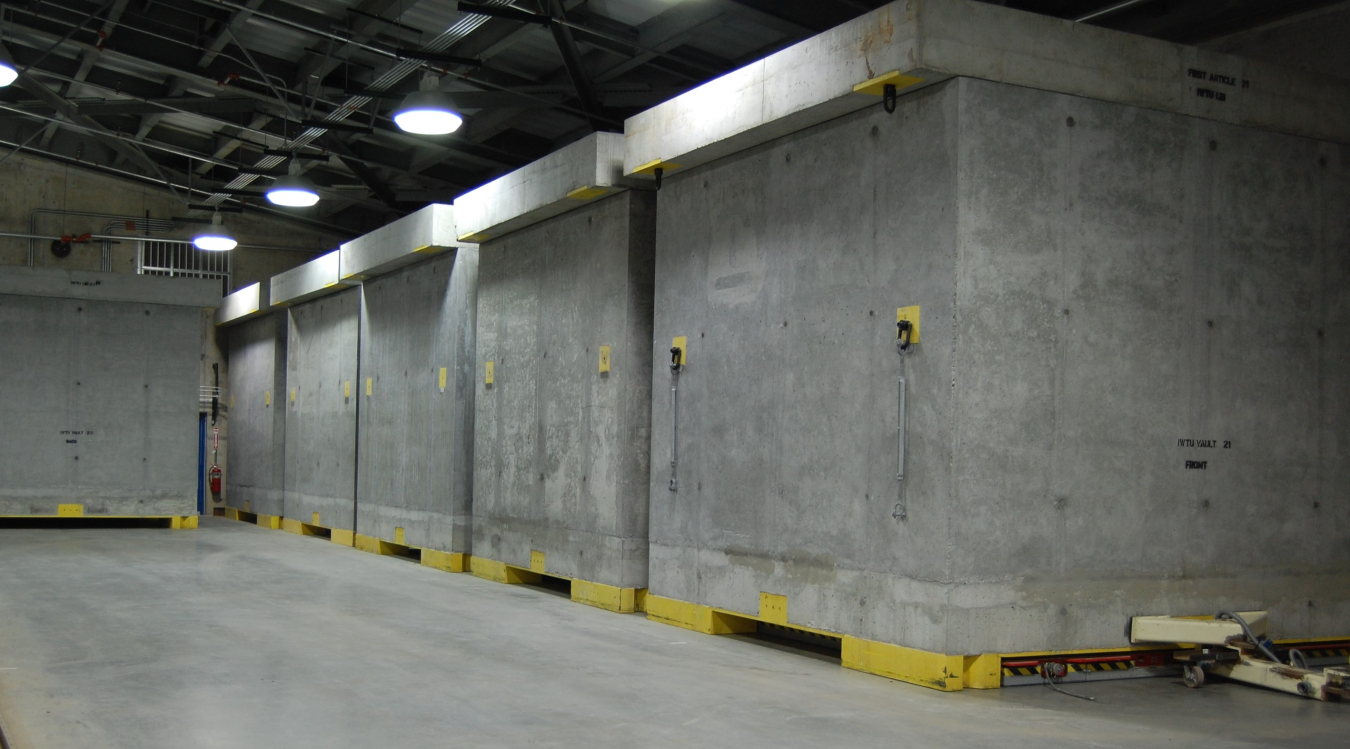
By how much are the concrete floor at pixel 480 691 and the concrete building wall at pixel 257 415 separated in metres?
11.2

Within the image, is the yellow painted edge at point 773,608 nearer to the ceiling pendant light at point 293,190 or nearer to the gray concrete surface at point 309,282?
the ceiling pendant light at point 293,190

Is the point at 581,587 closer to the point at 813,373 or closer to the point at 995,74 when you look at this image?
the point at 813,373

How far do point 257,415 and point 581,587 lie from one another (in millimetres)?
14197

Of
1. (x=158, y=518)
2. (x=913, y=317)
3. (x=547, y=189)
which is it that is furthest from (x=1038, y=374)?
(x=158, y=518)

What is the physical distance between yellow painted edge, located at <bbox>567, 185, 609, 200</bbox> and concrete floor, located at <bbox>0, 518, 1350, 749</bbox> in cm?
394

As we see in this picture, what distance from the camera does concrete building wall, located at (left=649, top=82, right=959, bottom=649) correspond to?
291 inches

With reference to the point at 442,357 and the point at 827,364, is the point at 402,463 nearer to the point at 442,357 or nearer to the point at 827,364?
the point at 442,357

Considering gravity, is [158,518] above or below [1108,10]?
below

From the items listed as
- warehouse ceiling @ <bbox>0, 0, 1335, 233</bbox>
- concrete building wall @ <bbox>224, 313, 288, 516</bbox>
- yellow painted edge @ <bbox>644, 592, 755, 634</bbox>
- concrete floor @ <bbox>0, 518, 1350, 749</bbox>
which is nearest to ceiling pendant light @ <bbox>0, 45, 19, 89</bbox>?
warehouse ceiling @ <bbox>0, 0, 1335, 233</bbox>

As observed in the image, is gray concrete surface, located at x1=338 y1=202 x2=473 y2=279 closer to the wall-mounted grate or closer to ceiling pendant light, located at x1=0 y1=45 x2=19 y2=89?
ceiling pendant light, located at x1=0 y1=45 x2=19 y2=89

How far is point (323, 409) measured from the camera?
19672mm

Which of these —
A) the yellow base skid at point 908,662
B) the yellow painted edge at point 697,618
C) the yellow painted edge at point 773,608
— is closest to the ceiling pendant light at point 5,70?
the yellow painted edge at point 697,618

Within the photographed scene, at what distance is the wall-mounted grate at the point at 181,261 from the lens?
81.2 feet

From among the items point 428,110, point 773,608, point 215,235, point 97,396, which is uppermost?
point 428,110
